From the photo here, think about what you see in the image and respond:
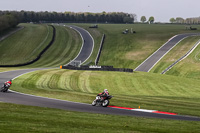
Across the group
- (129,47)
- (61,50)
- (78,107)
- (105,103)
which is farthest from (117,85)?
(61,50)

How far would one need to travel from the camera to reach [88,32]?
140125mm

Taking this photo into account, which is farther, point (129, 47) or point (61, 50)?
point (61, 50)

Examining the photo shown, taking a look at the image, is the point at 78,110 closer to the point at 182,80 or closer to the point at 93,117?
the point at 93,117

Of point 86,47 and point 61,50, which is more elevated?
point 86,47

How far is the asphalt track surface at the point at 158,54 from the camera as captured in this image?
3392 inches

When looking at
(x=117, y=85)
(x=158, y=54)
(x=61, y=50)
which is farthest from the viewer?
(x=61, y=50)

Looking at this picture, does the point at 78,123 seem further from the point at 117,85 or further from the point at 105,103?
the point at 117,85

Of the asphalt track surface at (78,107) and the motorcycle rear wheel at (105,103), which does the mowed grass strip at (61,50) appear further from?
the motorcycle rear wheel at (105,103)

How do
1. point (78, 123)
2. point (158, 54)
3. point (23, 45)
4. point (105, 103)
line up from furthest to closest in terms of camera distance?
point (23, 45) < point (158, 54) < point (105, 103) < point (78, 123)

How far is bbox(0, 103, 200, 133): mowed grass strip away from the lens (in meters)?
17.2

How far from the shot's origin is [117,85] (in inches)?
2076

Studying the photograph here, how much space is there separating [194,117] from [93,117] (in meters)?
8.58

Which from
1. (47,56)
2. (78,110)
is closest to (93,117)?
(78,110)

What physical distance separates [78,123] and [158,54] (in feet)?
267
